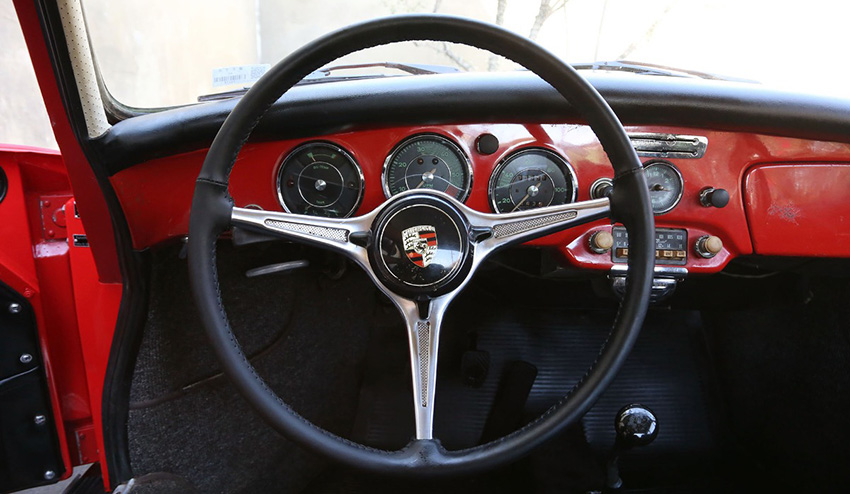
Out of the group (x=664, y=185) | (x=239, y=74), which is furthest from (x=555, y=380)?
(x=239, y=74)

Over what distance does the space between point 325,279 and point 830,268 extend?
1.49 metres

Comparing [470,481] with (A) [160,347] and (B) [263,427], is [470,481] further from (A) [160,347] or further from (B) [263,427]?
(A) [160,347]

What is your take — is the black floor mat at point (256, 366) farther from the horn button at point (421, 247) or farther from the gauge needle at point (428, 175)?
the horn button at point (421, 247)

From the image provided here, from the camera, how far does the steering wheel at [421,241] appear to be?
0.82 m

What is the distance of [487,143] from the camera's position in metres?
1.19

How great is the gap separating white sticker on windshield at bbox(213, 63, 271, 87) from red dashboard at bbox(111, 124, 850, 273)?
0.23 metres

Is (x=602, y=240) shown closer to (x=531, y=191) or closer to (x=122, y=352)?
(x=531, y=191)

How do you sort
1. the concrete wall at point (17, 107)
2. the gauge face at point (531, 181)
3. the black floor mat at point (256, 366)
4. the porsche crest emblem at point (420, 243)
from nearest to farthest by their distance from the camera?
the porsche crest emblem at point (420, 243) → the gauge face at point (531, 181) → the black floor mat at point (256, 366) → the concrete wall at point (17, 107)

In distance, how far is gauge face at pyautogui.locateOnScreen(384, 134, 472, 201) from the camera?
3.93ft

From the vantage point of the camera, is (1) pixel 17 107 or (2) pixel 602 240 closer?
(2) pixel 602 240

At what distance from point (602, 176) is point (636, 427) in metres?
0.90

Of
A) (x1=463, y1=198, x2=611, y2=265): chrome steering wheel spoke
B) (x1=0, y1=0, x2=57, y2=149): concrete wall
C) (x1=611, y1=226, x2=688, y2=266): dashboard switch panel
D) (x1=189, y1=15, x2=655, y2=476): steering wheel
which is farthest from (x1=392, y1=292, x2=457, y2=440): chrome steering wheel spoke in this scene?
(x1=0, y1=0, x2=57, y2=149): concrete wall

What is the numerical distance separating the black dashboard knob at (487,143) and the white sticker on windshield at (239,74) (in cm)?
54

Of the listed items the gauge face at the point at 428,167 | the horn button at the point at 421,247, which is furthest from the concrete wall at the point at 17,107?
the horn button at the point at 421,247
